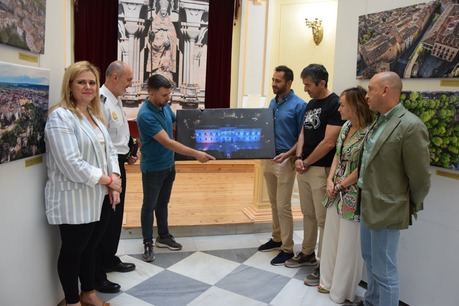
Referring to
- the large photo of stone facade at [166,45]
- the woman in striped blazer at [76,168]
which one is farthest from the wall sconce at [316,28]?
the woman in striped blazer at [76,168]

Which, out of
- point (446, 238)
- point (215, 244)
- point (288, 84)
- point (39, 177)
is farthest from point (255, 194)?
point (39, 177)

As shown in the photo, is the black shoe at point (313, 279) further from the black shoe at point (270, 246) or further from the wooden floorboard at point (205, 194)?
the wooden floorboard at point (205, 194)

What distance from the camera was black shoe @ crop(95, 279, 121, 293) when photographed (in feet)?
9.13

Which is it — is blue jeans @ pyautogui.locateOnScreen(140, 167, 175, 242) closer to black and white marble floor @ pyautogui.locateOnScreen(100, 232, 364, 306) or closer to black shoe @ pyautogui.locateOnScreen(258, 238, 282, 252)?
black and white marble floor @ pyautogui.locateOnScreen(100, 232, 364, 306)

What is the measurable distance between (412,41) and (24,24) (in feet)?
7.10

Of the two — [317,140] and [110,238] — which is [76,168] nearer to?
[110,238]

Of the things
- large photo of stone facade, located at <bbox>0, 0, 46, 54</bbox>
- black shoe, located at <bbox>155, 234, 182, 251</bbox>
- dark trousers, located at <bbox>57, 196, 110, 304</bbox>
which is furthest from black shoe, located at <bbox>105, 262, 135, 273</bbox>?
large photo of stone facade, located at <bbox>0, 0, 46, 54</bbox>

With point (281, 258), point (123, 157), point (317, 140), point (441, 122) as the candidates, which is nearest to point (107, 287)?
point (123, 157)

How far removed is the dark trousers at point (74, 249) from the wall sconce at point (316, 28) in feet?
15.1

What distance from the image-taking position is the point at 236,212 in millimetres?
4438

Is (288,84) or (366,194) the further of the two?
(288,84)

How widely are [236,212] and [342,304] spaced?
1.87 meters

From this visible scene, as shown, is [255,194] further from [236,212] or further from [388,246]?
[388,246]

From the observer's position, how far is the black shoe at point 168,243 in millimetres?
3604
